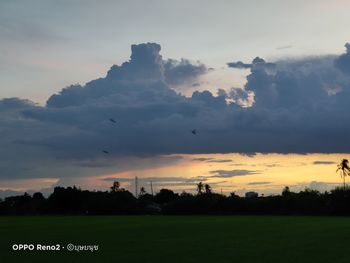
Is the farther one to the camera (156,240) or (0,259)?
(156,240)

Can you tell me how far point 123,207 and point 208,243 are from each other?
9370cm

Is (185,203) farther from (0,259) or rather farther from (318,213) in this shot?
(0,259)

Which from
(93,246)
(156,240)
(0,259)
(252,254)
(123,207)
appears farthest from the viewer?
(123,207)

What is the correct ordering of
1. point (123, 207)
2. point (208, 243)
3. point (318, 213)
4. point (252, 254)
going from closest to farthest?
point (252, 254) < point (208, 243) < point (318, 213) < point (123, 207)

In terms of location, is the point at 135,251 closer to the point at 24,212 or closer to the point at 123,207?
the point at 123,207

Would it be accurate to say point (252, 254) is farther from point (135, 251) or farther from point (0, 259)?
point (0, 259)

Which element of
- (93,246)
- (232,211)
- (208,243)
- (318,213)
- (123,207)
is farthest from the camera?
(123,207)

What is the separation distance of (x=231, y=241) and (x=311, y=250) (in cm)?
728

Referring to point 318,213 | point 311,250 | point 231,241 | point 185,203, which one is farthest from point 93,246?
point 185,203

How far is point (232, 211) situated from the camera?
113 meters

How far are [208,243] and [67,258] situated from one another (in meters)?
10.7

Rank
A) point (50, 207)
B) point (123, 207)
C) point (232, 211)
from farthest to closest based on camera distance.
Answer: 1. point (50, 207)
2. point (123, 207)
3. point (232, 211)

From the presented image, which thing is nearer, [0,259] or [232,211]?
[0,259]

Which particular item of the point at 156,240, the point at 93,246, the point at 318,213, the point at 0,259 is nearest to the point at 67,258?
the point at 0,259
